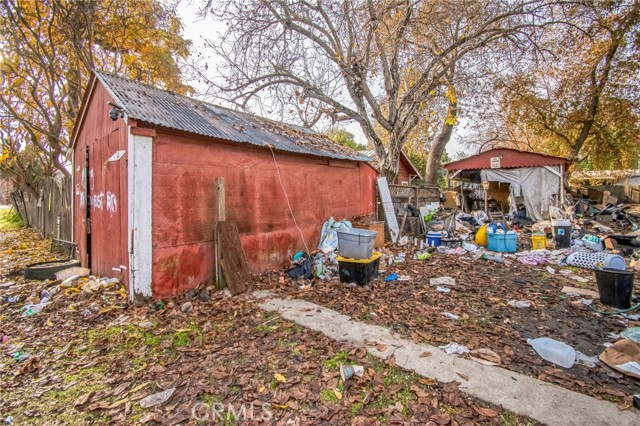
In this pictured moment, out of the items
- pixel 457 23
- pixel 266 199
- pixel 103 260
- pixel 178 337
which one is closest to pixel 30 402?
pixel 178 337

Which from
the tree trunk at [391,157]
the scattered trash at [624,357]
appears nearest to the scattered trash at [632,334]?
the scattered trash at [624,357]

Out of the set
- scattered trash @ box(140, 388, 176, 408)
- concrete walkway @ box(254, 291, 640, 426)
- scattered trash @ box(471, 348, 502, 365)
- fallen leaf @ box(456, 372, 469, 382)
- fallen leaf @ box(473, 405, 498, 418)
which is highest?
scattered trash @ box(471, 348, 502, 365)

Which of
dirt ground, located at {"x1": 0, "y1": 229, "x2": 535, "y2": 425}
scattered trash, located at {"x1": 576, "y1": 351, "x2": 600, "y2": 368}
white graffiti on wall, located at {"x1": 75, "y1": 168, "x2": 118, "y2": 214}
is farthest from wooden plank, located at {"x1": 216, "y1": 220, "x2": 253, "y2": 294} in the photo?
scattered trash, located at {"x1": 576, "y1": 351, "x2": 600, "y2": 368}

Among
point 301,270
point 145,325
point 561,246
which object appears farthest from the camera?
point 561,246

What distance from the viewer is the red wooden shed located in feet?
15.1

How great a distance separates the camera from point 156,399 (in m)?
2.66

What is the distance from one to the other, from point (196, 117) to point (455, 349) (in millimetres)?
5809

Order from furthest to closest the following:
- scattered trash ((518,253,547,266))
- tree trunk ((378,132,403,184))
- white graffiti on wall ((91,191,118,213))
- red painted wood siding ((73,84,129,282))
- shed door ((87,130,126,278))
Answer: tree trunk ((378,132,403,184))
scattered trash ((518,253,547,266))
white graffiti on wall ((91,191,118,213))
shed door ((87,130,126,278))
red painted wood siding ((73,84,129,282))

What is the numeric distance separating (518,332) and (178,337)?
4.28 meters

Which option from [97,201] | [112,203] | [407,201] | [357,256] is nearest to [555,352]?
[357,256]

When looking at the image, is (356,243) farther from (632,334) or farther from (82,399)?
(82,399)

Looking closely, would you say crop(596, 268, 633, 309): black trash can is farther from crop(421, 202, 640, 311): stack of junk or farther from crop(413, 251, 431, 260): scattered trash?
crop(413, 251, 431, 260): scattered trash

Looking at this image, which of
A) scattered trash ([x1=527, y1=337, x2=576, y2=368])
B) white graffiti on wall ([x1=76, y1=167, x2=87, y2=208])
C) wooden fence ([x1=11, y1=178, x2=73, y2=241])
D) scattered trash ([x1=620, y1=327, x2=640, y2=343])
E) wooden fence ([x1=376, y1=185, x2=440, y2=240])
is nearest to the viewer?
scattered trash ([x1=527, y1=337, x2=576, y2=368])

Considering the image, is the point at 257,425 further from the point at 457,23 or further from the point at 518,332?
the point at 457,23
